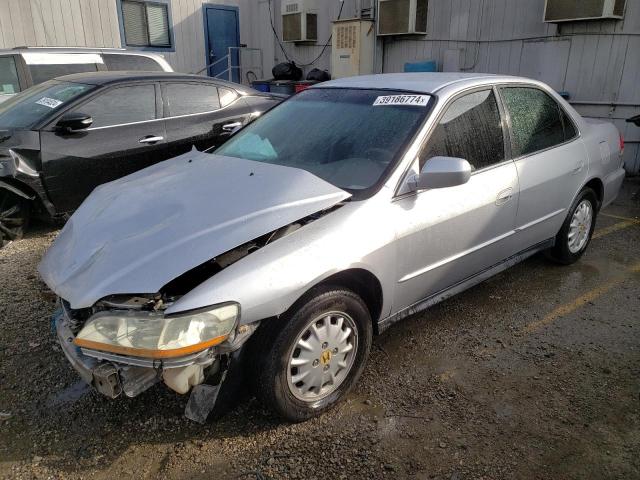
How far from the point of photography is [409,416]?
8.48ft

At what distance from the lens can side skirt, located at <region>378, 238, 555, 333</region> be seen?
9.43 ft

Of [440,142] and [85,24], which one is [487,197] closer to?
[440,142]

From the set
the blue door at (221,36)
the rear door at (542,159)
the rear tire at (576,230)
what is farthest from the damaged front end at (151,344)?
the blue door at (221,36)

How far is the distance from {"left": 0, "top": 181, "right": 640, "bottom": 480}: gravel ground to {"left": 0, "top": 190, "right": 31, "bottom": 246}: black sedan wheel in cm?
155

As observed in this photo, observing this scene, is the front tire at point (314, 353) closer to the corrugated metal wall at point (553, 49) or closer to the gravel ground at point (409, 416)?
the gravel ground at point (409, 416)

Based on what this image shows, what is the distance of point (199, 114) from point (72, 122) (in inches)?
55.6

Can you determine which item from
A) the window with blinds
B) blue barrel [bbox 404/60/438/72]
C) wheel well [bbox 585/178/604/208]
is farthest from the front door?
the window with blinds

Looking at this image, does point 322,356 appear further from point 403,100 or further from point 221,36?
point 221,36

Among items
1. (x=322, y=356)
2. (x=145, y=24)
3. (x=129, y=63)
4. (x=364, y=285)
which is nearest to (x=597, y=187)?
(x=364, y=285)

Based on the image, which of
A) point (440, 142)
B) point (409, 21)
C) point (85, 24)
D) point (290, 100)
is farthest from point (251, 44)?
point (440, 142)

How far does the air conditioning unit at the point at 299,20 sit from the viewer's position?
1128cm

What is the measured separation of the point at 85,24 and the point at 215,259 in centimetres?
1027

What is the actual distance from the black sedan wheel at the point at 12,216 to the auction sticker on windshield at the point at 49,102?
94 cm

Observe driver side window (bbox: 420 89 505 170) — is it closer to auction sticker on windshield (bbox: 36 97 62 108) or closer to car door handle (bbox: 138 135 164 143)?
car door handle (bbox: 138 135 164 143)
